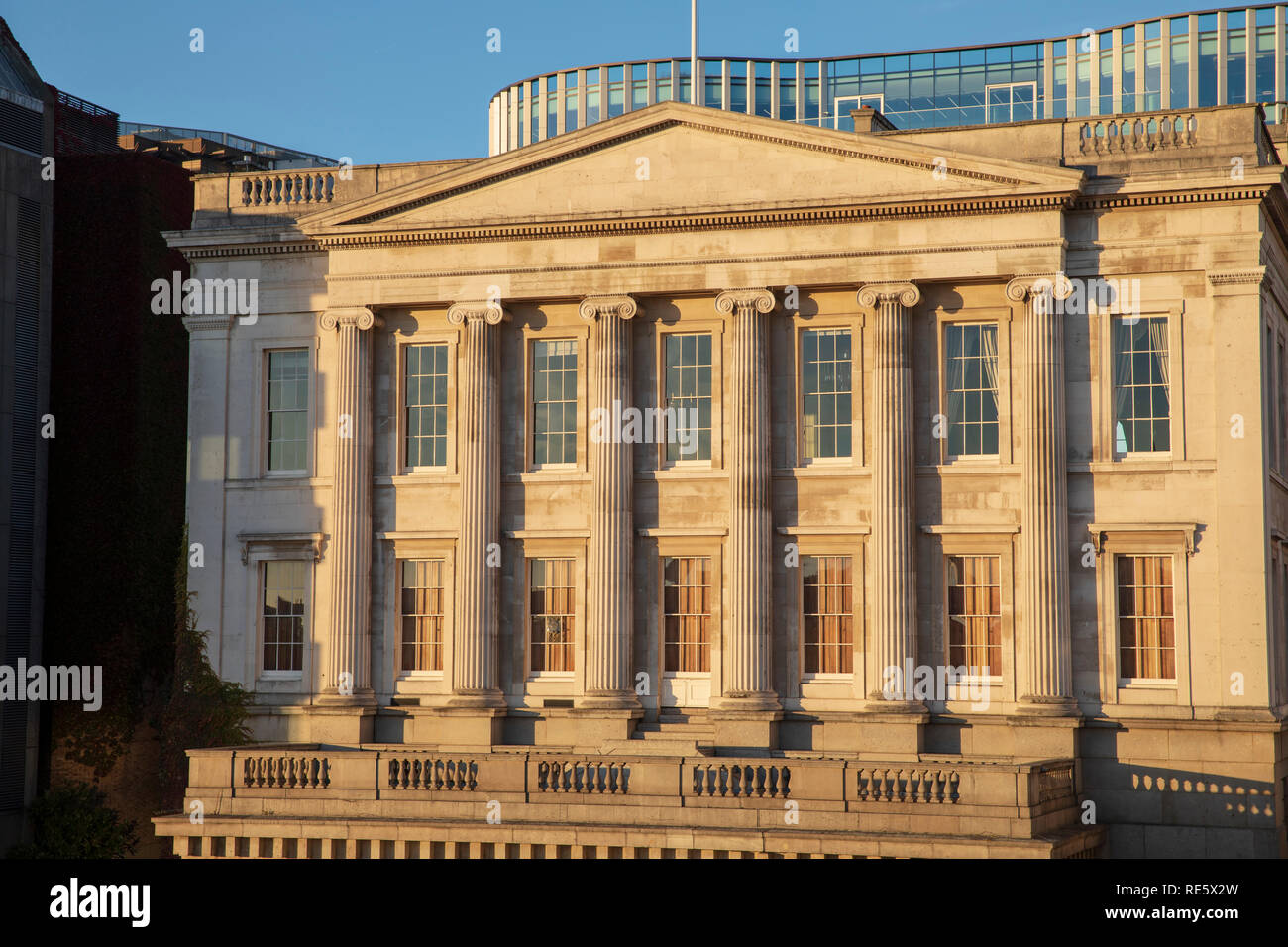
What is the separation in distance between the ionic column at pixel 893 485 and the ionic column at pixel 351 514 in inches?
438

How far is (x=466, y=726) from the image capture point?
34625mm

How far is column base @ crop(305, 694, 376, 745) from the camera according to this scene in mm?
35125

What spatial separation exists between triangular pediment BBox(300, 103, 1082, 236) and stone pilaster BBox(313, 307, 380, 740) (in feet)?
8.44

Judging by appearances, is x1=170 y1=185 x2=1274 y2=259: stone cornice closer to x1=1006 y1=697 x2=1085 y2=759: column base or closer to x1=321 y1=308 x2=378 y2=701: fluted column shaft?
x1=321 y1=308 x2=378 y2=701: fluted column shaft

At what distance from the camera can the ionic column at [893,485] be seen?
32656mm

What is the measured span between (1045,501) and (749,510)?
596 cm

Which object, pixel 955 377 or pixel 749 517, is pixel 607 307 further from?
pixel 955 377

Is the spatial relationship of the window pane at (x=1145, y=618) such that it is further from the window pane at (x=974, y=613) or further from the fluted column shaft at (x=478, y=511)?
the fluted column shaft at (x=478, y=511)

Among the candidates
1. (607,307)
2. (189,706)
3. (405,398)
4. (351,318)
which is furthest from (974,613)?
(189,706)

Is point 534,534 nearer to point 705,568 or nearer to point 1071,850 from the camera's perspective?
point 705,568

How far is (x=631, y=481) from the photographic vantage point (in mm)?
34750

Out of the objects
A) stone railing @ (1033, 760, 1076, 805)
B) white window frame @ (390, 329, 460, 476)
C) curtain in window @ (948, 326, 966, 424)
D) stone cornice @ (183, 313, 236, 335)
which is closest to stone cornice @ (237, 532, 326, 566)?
white window frame @ (390, 329, 460, 476)

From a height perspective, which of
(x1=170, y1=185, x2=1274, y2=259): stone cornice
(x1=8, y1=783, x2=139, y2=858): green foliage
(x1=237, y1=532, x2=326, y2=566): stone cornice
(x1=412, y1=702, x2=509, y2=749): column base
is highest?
(x1=170, y1=185, x2=1274, y2=259): stone cornice

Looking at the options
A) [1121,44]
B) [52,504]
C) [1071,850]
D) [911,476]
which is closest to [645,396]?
[911,476]
